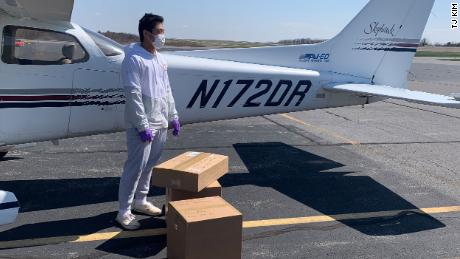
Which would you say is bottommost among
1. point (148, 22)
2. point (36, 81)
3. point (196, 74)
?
point (36, 81)

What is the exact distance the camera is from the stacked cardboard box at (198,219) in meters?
3.35

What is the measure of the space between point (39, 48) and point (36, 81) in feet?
1.13

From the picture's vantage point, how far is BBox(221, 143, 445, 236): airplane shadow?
4.66 meters

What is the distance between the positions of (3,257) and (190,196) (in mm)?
1621

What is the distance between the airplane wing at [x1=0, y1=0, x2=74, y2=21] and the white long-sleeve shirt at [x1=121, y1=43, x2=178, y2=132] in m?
0.91

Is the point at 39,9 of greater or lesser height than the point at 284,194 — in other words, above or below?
above

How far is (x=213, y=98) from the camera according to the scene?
578 centimetres

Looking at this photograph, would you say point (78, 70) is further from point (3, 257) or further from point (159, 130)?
point (3, 257)

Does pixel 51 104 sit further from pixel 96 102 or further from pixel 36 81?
pixel 96 102

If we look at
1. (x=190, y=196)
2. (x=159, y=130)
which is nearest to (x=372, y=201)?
(x=190, y=196)

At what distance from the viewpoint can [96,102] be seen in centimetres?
493

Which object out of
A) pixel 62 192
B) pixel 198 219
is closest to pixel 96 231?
pixel 62 192

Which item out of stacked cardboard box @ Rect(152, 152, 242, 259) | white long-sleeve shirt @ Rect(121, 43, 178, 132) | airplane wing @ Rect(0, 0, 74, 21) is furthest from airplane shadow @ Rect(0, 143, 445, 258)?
airplane wing @ Rect(0, 0, 74, 21)

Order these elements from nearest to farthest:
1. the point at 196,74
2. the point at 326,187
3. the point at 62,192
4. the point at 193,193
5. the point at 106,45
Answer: the point at 193,193 < the point at 106,45 < the point at 62,192 < the point at 196,74 < the point at 326,187
